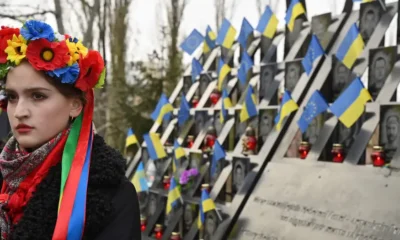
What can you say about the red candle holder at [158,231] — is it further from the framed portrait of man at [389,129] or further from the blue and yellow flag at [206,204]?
the framed portrait of man at [389,129]

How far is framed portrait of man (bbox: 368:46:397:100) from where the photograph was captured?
4.93m

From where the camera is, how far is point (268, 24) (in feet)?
22.6

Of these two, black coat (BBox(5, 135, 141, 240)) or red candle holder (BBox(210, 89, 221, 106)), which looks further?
red candle holder (BBox(210, 89, 221, 106))

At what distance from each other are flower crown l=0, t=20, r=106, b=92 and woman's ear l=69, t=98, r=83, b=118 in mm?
51

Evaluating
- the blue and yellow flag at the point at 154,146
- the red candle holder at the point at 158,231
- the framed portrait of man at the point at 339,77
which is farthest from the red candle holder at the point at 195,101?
the framed portrait of man at the point at 339,77

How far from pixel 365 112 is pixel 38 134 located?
3.68 metres

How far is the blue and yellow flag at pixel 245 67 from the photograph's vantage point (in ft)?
22.0

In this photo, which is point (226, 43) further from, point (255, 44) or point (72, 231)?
point (72, 231)

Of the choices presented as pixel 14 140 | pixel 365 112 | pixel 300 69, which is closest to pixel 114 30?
pixel 300 69

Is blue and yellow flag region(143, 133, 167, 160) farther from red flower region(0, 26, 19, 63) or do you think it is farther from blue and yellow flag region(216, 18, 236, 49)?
red flower region(0, 26, 19, 63)

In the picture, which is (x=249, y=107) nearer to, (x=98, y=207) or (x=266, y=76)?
(x=266, y=76)

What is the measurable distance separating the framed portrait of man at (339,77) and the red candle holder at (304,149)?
2.27 ft

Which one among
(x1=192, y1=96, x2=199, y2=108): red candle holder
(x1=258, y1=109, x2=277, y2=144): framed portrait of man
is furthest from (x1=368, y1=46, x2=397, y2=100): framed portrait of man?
(x1=192, y1=96, x2=199, y2=108): red candle holder

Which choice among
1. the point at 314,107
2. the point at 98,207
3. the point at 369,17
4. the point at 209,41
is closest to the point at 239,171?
the point at 314,107
